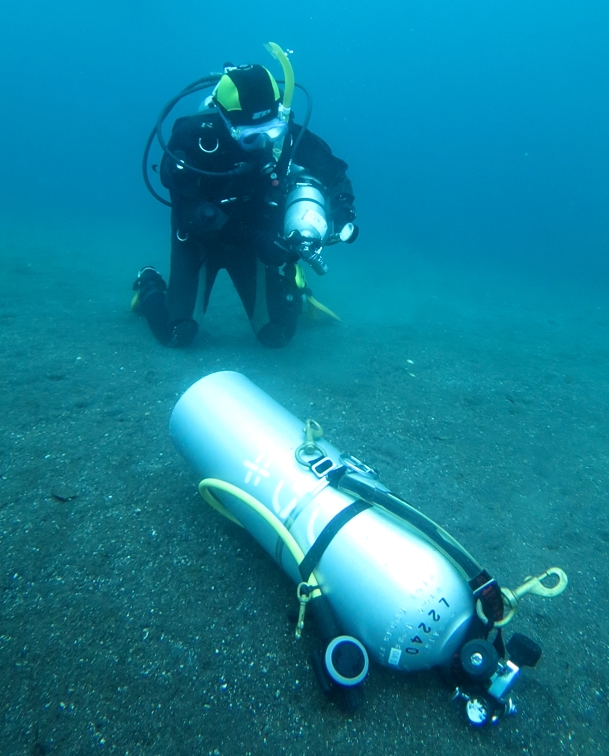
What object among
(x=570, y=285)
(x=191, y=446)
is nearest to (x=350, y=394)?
(x=191, y=446)

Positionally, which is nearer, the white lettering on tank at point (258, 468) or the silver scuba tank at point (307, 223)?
the white lettering on tank at point (258, 468)

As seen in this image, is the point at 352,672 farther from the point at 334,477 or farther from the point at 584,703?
the point at 584,703

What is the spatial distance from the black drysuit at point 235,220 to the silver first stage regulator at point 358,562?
2854mm

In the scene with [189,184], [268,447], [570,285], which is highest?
[189,184]

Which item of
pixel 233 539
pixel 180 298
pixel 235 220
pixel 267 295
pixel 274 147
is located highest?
pixel 274 147

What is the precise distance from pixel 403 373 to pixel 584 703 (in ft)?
11.3

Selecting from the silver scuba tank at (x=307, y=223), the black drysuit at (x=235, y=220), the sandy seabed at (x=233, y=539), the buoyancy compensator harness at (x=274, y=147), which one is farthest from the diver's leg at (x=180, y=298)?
the silver scuba tank at (x=307, y=223)

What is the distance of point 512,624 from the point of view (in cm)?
244

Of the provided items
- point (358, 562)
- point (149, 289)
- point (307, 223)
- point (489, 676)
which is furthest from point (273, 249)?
point (489, 676)

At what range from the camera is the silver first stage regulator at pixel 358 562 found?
5.95ft

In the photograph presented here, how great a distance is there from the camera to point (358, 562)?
192 cm

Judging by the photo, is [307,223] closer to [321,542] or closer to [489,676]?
[321,542]

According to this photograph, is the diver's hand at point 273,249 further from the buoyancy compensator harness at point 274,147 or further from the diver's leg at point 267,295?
the buoyancy compensator harness at point 274,147

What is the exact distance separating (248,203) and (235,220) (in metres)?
0.23
